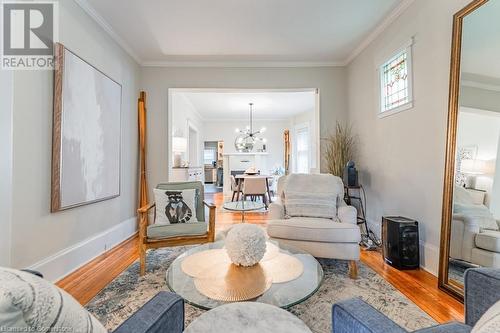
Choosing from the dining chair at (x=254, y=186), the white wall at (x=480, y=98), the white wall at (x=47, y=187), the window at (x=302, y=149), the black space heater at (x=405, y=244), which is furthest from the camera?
the window at (x=302, y=149)

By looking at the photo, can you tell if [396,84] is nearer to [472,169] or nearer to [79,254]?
[472,169]

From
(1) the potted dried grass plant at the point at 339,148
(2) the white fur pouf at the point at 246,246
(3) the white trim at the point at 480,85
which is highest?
(3) the white trim at the point at 480,85

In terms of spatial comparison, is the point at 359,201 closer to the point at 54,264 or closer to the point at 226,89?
the point at 226,89

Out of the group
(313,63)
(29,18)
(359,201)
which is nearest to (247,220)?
(359,201)

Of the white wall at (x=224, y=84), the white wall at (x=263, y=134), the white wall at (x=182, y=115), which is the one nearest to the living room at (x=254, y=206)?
the white wall at (x=224, y=84)

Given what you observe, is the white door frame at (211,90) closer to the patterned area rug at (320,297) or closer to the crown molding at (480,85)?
the patterned area rug at (320,297)

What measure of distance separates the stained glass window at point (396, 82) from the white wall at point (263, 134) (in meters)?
6.23

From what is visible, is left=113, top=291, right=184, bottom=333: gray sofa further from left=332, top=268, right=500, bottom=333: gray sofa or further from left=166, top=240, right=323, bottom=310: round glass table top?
left=332, top=268, right=500, bottom=333: gray sofa

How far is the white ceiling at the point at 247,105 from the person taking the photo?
6.05 m

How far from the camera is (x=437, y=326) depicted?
0.94 meters

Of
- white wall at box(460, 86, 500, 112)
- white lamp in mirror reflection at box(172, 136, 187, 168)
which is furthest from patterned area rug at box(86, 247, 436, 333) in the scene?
white lamp in mirror reflection at box(172, 136, 187, 168)

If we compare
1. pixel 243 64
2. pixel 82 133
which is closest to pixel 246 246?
pixel 82 133

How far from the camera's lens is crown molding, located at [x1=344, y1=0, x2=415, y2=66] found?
267 cm

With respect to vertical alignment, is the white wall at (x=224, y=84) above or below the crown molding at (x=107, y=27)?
below
